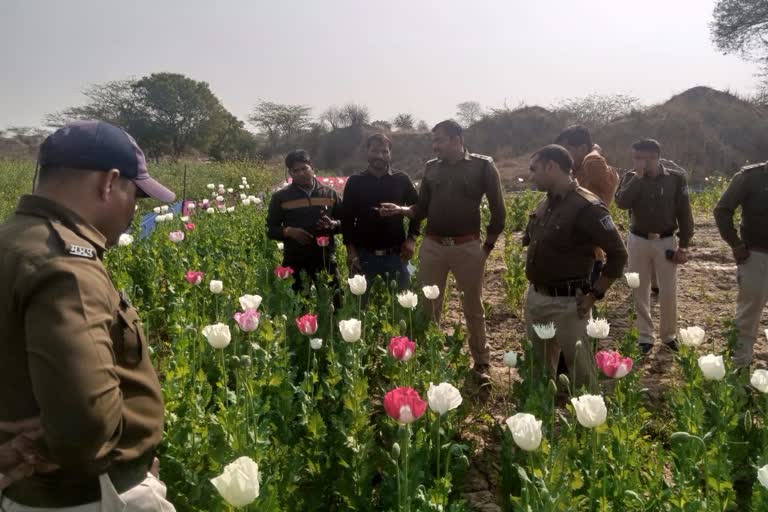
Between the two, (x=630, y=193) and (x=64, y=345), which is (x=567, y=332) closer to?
(x=630, y=193)

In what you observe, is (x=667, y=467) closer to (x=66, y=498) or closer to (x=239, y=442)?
(x=239, y=442)

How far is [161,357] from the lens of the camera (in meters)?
4.50

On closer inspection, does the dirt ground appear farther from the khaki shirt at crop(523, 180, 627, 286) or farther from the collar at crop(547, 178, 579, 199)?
the collar at crop(547, 178, 579, 199)

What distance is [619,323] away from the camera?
5750mm

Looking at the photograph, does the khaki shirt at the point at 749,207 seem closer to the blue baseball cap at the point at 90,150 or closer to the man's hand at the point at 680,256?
the man's hand at the point at 680,256

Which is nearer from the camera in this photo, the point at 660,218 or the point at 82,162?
the point at 82,162

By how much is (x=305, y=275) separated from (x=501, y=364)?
1.86m

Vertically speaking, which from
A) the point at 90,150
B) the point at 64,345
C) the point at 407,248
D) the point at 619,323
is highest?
the point at 90,150

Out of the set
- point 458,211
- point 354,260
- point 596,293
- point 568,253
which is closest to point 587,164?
point 458,211

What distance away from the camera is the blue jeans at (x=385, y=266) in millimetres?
4695

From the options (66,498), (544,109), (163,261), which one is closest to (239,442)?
(66,498)

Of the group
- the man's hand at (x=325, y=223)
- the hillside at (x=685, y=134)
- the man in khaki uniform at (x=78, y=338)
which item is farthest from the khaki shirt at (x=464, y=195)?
the hillside at (x=685, y=134)

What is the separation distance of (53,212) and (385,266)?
3.51 meters

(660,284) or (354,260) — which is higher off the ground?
(354,260)
